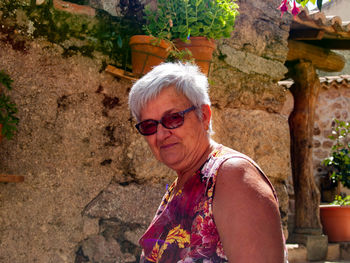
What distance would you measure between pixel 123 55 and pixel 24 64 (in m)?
0.64

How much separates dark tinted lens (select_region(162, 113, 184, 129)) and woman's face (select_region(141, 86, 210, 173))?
1cm

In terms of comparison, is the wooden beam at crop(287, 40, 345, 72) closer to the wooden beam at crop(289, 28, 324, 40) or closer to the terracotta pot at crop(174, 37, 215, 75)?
the wooden beam at crop(289, 28, 324, 40)

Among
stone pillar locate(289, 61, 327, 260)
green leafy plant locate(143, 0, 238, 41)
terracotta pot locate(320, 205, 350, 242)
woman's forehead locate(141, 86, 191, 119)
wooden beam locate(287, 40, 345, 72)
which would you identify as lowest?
terracotta pot locate(320, 205, 350, 242)

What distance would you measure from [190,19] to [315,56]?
2574 mm

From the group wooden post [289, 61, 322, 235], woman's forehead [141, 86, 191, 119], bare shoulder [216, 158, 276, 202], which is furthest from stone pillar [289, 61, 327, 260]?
bare shoulder [216, 158, 276, 202]

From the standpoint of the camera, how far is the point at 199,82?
4.73 feet

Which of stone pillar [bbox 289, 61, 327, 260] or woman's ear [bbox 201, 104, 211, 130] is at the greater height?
woman's ear [bbox 201, 104, 211, 130]

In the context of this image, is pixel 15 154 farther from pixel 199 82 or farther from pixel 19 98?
pixel 199 82

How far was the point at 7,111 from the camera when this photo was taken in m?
2.24

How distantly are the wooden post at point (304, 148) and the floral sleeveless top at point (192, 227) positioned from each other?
3.80 meters

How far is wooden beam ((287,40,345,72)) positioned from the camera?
4.53 m

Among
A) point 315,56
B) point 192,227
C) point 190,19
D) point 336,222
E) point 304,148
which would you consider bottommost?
point 336,222

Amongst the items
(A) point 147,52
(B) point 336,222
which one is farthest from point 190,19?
(B) point 336,222

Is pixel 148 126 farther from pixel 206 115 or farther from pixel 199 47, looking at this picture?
pixel 199 47
